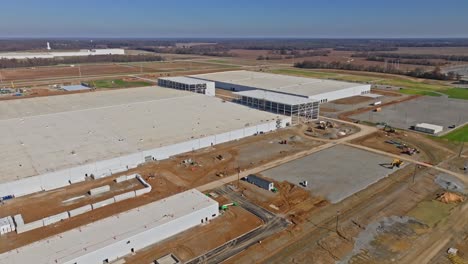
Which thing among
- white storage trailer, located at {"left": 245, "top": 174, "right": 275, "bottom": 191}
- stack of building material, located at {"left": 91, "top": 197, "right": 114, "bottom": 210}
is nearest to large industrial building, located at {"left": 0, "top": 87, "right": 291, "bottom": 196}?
stack of building material, located at {"left": 91, "top": 197, "right": 114, "bottom": 210}

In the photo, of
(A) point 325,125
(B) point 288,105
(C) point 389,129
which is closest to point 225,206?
(A) point 325,125

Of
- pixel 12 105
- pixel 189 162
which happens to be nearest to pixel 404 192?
pixel 189 162

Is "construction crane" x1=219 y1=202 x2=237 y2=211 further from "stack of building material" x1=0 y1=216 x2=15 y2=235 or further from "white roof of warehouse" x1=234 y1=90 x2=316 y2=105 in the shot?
"white roof of warehouse" x1=234 y1=90 x2=316 y2=105

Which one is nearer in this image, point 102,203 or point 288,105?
point 102,203

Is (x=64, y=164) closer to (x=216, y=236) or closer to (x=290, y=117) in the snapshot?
(x=216, y=236)

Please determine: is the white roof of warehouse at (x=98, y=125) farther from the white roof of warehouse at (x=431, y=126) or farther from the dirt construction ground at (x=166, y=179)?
the white roof of warehouse at (x=431, y=126)

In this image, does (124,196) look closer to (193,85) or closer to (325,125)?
(325,125)

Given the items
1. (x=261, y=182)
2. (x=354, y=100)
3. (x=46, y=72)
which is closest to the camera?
(x=261, y=182)
